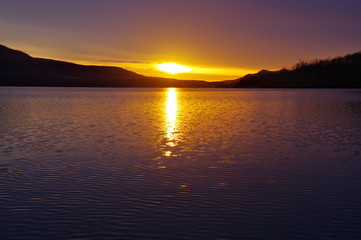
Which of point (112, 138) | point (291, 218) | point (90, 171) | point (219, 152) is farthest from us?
point (112, 138)

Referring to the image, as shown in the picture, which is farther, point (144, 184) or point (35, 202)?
point (144, 184)

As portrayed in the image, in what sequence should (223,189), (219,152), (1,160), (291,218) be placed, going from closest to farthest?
(291,218)
(223,189)
(1,160)
(219,152)

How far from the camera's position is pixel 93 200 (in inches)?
509

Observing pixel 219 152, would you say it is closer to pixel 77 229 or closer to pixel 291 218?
pixel 291 218

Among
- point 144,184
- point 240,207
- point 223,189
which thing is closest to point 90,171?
point 144,184

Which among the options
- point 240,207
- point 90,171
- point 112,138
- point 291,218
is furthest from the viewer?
point 112,138

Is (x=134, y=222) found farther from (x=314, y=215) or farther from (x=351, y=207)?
(x=351, y=207)

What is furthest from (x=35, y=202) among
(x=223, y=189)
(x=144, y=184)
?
(x=223, y=189)

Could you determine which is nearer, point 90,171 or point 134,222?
point 134,222

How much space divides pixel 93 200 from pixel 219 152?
36.3 ft

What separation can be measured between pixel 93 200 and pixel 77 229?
2.55 m

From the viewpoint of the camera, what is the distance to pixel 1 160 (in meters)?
19.4

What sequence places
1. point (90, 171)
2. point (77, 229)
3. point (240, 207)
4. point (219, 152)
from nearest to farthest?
point (77, 229) → point (240, 207) → point (90, 171) → point (219, 152)

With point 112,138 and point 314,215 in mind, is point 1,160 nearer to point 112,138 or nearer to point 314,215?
point 112,138
